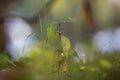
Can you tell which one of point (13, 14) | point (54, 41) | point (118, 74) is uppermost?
point (13, 14)

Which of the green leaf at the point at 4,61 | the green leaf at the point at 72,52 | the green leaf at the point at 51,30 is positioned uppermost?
the green leaf at the point at 51,30

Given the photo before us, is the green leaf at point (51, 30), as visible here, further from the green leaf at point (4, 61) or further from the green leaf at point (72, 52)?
the green leaf at point (4, 61)

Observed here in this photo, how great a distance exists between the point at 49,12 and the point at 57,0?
65mm

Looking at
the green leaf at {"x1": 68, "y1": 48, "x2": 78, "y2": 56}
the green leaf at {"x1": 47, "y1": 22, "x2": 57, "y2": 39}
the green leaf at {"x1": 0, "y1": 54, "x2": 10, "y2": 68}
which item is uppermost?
the green leaf at {"x1": 47, "y1": 22, "x2": 57, "y2": 39}

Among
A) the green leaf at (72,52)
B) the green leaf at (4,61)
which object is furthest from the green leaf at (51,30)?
the green leaf at (4,61)

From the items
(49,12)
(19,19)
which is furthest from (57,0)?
(19,19)

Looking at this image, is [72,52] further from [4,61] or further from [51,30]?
[4,61]

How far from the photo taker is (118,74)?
86 cm

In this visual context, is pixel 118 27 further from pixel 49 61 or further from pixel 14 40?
pixel 14 40

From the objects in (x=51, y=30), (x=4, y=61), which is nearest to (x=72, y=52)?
(x=51, y=30)

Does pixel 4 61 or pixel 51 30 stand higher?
pixel 51 30

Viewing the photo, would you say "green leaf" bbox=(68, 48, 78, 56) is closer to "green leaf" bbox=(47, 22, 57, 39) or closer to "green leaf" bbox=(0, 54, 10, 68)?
"green leaf" bbox=(47, 22, 57, 39)

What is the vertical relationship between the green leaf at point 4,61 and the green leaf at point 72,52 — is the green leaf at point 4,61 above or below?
below

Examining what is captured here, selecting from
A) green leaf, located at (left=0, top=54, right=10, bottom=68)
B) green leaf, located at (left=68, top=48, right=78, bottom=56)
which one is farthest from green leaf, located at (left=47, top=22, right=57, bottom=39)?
green leaf, located at (left=0, top=54, right=10, bottom=68)
